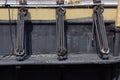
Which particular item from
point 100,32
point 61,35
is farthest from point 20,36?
point 100,32

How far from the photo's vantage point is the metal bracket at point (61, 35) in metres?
7.59

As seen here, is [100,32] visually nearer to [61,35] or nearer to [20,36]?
[61,35]

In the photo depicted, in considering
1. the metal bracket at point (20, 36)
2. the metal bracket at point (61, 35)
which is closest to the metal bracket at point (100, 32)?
the metal bracket at point (61, 35)

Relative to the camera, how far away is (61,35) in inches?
305

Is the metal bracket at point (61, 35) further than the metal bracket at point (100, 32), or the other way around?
the metal bracket at point (100, 32)

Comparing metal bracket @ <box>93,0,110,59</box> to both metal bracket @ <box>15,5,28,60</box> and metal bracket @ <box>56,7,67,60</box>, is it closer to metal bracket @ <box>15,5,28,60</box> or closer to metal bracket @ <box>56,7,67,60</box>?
metal bracket @ <box>56,7,67,60</box>

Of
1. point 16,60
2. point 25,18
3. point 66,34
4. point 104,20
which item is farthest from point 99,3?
point 16,60

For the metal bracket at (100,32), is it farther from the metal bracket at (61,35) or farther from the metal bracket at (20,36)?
the metal bracket at (20,36)

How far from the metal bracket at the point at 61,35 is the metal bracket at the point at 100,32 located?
75cm

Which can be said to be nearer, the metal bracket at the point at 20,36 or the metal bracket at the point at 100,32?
the metal bracket at the point at 20,36

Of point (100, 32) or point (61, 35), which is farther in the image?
point (100, 32)

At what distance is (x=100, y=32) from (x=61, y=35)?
2.98 ft

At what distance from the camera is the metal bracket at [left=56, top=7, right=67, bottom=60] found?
7594 mm

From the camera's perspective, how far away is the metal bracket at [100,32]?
7.70 metres
